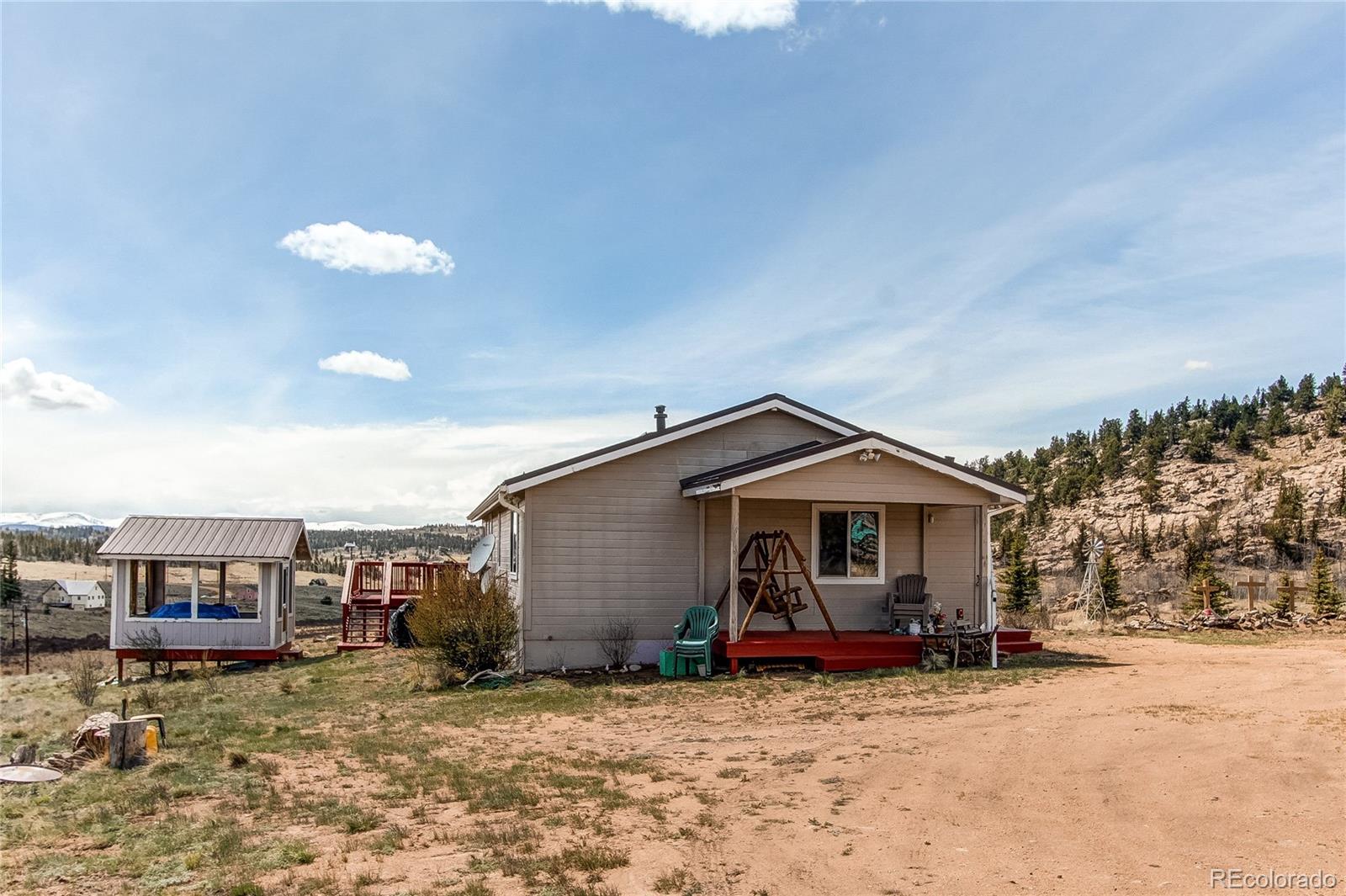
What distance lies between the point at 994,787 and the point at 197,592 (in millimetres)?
16440

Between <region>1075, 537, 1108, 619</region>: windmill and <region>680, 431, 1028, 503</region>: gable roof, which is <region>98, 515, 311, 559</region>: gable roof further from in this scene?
<region>1075, 537, 1108, 619</region>: windmill

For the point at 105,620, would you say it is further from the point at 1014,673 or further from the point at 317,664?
the point at 1014,673

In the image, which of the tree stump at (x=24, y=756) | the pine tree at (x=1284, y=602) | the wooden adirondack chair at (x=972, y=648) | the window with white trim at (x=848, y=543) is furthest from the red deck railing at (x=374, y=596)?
the pine tree at (x=1284, y=602)

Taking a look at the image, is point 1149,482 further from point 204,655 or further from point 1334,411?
point 204,655

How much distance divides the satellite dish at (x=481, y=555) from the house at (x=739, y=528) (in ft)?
12.7

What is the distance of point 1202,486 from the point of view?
38719mm

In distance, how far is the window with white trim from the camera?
604 inches

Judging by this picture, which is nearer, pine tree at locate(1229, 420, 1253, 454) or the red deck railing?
the red deck railing

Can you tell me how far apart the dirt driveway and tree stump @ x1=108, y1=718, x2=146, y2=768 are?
3.25 m

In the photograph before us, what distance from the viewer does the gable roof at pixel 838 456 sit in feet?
43.5

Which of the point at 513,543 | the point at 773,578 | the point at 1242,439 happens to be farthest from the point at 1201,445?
the point at 513,543

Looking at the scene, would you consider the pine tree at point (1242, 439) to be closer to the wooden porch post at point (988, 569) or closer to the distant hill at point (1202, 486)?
the distant hill at point (1202, 486)

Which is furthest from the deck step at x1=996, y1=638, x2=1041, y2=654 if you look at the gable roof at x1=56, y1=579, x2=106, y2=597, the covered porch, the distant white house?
the gable roof at x1=56, y1=579, x2=106, y2=597

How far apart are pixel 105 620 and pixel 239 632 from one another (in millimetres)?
18818
